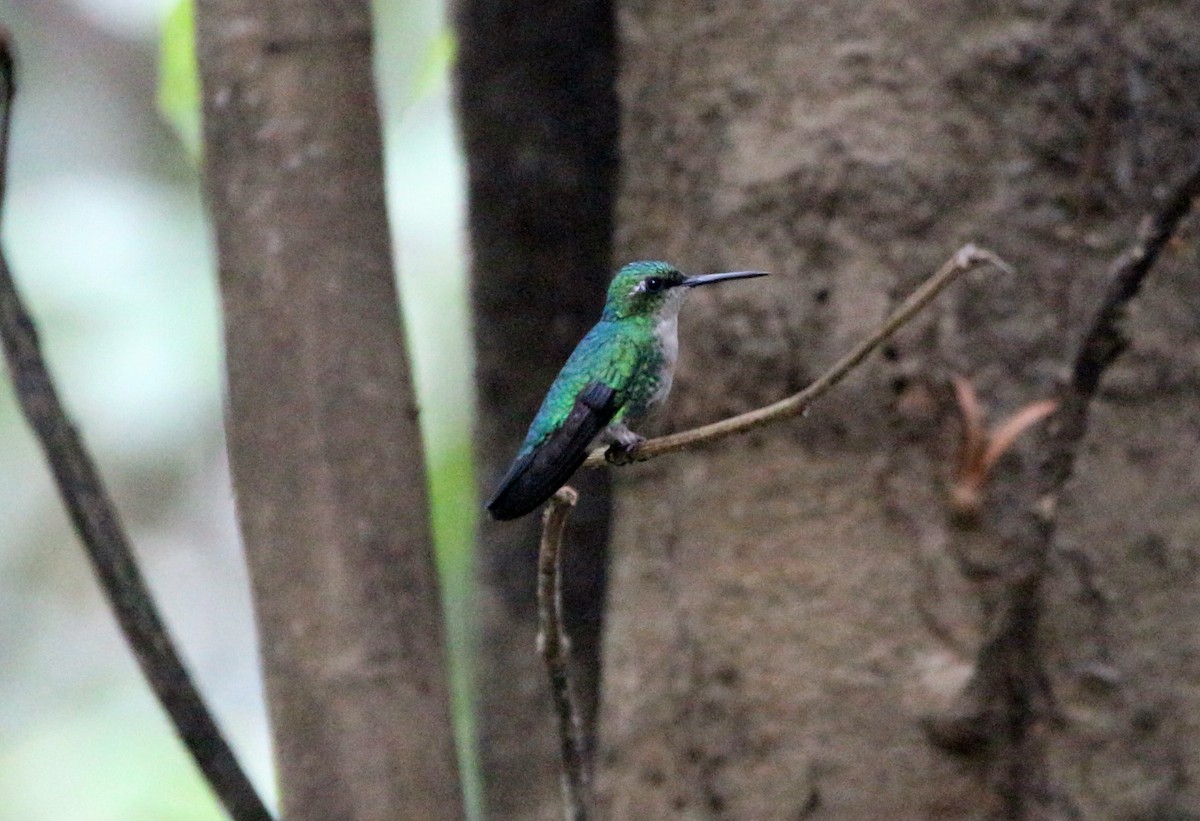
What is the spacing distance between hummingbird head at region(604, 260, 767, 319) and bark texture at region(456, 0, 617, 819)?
1015 millimetres

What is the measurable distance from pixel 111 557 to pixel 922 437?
100 centimetres

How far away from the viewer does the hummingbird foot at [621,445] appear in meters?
1.27

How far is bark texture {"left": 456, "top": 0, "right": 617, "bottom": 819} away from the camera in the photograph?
2.44m

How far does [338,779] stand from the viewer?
71.6 inches

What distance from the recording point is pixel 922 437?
1906mm

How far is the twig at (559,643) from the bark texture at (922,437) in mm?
515

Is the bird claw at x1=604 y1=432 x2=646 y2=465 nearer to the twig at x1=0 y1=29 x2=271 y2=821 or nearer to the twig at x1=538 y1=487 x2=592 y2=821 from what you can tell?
the twig at x1=538 y1=487 x2=592 y2=821

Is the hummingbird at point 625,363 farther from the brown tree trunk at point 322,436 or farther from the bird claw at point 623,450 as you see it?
the brown tree trunk at point 322,436

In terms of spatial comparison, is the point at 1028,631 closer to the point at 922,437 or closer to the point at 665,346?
the point at 922,437

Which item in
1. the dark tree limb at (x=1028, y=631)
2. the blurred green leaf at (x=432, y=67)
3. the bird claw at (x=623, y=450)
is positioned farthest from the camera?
the blurred green leaf at (x=432, y=67)

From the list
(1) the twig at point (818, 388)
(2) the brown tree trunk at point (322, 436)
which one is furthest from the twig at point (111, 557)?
(1) the twig at point (818, 388)

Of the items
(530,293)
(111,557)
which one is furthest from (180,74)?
(111,557)

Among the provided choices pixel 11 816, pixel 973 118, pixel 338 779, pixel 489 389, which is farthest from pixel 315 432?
pixel 11 816

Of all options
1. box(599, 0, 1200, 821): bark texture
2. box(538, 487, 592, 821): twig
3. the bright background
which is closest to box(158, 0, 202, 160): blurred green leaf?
the bright background
